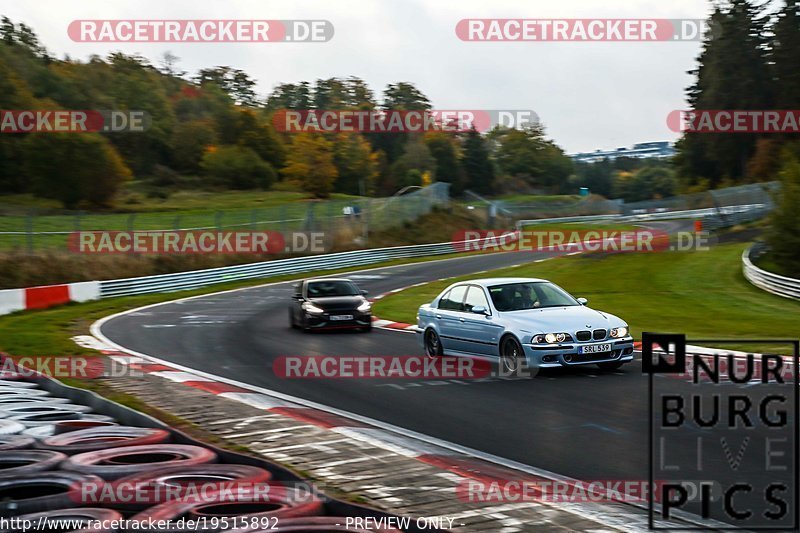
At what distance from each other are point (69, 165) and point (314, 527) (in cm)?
6295

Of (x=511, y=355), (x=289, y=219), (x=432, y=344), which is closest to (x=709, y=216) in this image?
(x=289, y=219)

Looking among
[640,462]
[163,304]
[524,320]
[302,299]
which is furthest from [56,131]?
[640,462]

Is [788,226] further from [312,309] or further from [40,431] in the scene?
[40,431]

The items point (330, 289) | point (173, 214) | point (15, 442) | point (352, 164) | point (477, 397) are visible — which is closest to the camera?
point (15, 442)

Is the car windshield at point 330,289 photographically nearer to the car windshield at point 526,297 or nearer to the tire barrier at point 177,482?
the car windshield at point 526,297

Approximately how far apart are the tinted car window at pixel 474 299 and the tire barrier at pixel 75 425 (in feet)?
21.0

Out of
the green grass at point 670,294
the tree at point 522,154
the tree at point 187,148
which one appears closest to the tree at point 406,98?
the tree at point 522,154

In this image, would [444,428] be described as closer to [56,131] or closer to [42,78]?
[56,131]

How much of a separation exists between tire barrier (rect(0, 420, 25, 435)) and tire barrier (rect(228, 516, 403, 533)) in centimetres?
396

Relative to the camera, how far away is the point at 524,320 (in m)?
12.9

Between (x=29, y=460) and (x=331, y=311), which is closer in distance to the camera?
(x=29, y=460)

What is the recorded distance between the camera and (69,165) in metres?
63.6

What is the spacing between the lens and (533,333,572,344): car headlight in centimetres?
1239

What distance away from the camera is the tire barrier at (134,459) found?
6.56m
